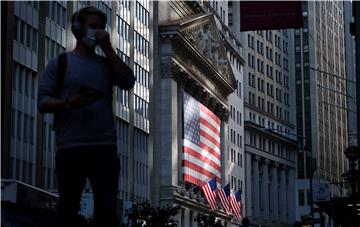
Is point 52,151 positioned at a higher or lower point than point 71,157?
higher

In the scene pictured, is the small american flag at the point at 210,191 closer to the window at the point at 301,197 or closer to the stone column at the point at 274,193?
the window at the point at 301,197

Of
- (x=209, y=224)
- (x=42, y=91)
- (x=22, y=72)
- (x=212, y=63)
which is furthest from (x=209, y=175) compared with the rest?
(x=42, y=91)

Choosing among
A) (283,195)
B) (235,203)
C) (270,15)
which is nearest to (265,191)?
(283,195)

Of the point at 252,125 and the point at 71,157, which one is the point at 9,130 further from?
the point at 252,125

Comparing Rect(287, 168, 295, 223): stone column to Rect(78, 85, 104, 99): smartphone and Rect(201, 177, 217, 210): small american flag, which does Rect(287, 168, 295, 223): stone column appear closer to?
Rect(201, 177, 217, 210): small american flag

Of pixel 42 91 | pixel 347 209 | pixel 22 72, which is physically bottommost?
pixel 42 91

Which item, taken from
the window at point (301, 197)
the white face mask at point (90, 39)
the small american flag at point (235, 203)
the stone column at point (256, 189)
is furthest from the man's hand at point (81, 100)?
the stone column at point (256, 189)

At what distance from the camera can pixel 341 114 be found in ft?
590

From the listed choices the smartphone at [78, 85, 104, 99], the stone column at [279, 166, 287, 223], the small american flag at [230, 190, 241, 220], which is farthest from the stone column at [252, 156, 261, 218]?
the smartphone at [78, 85, 104, 99]

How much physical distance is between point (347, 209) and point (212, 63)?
5440 centimetres

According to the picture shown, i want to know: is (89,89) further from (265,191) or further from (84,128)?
(265,191)

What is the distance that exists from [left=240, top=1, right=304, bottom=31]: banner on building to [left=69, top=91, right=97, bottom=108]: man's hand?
62.3 ft

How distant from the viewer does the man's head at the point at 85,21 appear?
644cm

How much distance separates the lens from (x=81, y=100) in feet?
20.3
